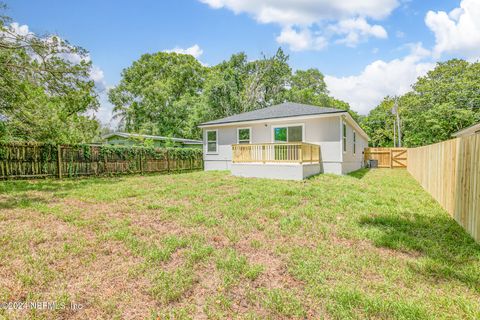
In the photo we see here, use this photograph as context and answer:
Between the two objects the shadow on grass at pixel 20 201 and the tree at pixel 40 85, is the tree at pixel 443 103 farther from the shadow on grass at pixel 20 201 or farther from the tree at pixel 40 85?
the shadow on grass at pixel 20 201

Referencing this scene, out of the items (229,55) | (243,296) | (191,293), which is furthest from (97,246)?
(229,55)

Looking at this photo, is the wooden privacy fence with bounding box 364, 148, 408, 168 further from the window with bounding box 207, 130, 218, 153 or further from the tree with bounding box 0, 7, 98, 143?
the tree with bounding box 0, 7, 98, 143

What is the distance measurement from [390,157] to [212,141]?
15.1 meters

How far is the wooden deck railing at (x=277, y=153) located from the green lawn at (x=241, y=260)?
170 inches

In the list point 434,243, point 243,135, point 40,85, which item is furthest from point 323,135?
point 40,85

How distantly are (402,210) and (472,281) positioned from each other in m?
3.10

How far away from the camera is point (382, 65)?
1385 inches

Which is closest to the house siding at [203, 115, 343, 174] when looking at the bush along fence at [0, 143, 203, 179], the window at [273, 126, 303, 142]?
the window at [273, 126, 303, 142]

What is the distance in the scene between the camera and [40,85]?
33.2ft

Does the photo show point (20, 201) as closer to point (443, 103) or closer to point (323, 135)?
point (323, 135)

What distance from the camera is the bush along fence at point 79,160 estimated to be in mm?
9805

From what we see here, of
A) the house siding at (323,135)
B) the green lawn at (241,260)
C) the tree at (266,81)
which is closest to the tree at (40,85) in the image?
the green lawn at (241,260)

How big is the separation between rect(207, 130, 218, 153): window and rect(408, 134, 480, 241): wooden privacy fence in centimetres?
1116

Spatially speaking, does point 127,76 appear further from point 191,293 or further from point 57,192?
point 191,293
